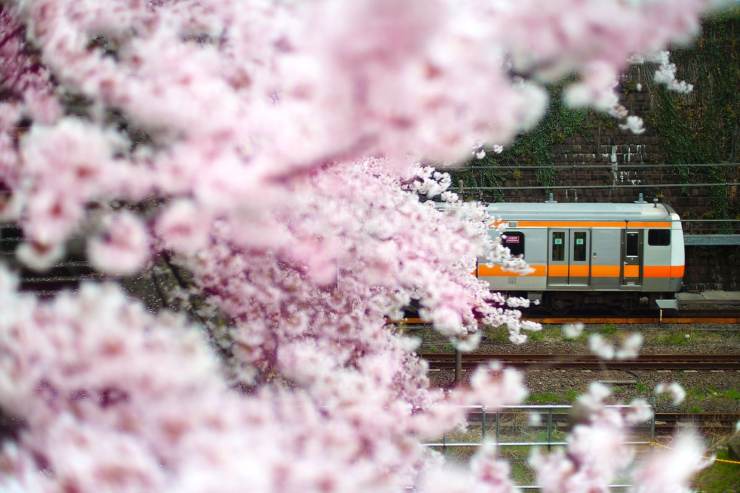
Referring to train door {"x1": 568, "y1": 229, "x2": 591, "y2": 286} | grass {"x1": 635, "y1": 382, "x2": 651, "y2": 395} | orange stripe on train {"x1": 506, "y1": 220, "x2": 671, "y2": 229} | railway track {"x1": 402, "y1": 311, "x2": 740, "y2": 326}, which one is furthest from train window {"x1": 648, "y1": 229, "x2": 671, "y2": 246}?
grass {"x1": 635, "y1": 382, "x2": 651, "y2": 395}

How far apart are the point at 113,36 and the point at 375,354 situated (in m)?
2.68

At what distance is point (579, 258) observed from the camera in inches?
482

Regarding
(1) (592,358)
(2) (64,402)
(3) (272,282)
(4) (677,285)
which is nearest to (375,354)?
(3) (272,282)

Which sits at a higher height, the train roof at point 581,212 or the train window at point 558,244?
the train roof at point 581,212

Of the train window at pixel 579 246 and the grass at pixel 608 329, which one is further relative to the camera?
the grass at pixel 608 329

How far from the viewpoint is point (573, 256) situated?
12227 millimetres

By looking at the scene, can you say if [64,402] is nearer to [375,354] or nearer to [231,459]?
[231,459]

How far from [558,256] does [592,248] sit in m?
0.68

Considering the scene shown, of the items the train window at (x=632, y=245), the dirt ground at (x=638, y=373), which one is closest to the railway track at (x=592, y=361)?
the dirt ground at (x=638, y=373)

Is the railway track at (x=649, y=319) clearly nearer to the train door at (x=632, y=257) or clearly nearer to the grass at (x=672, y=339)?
the grass at (x=672, y=339)

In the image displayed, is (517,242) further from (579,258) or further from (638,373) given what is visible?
(638,373)

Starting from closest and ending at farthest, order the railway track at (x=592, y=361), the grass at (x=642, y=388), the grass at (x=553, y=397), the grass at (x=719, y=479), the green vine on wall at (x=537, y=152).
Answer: the grass at (x=719, y=479), the grass at (x=553, y=397), the grass at (x=642, y=388), the railway track at (x=592, y=361), the green vine on wall at (x=537, y=152)

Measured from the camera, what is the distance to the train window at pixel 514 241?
12125 mm

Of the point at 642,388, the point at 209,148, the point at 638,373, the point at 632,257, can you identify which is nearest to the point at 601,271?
the point at 632,257
